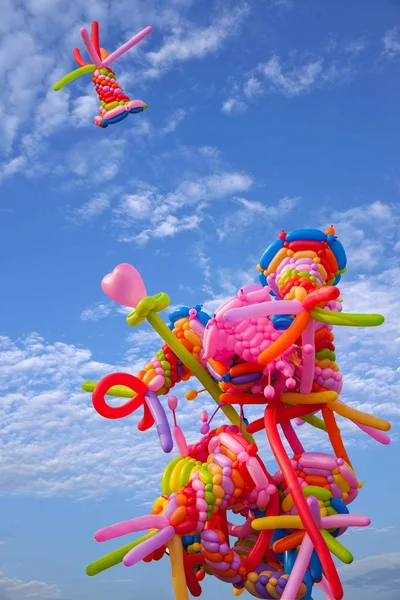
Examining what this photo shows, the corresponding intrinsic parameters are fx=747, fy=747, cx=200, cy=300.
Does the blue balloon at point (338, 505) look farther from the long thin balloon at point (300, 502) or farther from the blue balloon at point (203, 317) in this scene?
the blue balloon at point (203, 317)

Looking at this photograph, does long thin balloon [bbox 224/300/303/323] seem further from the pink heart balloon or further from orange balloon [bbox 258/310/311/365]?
the pink heart balloon

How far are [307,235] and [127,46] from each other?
491cm

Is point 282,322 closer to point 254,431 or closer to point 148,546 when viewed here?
point 254,431

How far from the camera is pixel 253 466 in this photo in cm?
593

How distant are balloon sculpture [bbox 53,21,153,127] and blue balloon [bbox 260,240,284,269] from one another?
384 cm

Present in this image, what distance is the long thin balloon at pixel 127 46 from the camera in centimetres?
1018

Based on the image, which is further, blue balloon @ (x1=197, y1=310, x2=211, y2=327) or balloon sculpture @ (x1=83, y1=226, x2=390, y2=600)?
blue balloon @ (x1=197, y1=310, x2=211, y2=327)

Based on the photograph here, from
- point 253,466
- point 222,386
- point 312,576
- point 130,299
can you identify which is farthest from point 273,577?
point 130,299

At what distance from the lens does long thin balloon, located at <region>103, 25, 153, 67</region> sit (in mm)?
10177

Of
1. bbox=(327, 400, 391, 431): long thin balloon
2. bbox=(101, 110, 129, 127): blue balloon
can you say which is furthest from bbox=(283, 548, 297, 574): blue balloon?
bbox=(101, 110, 129, 127): blue balloon

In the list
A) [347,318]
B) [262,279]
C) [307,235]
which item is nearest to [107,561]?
[347,318]

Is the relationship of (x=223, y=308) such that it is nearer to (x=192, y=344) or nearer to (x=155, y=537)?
(x=192, y=344)

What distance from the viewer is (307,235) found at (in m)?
6.81

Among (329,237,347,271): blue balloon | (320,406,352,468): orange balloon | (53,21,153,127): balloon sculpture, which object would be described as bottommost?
(320,406,352,468): orange balloon
